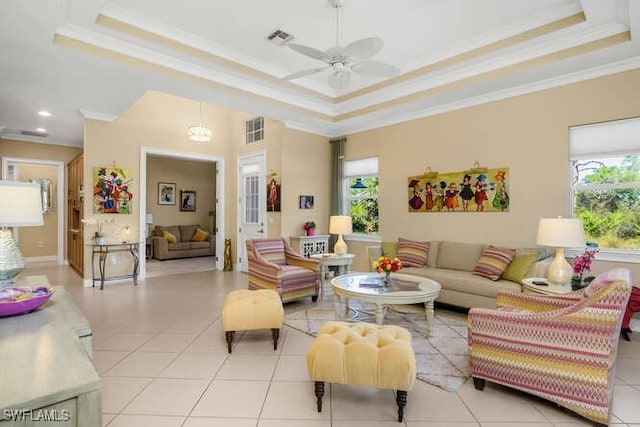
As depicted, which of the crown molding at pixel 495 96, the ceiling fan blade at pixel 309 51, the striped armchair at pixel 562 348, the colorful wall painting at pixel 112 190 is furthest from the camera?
the colorful wall painting at pixel 112 190

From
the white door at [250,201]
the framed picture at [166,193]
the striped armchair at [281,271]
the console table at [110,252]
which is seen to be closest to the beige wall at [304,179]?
the white door at [250,201]

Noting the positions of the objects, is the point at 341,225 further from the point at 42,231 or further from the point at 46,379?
the point at 42,231

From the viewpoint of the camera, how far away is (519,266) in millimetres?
3812

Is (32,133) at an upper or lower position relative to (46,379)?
upper

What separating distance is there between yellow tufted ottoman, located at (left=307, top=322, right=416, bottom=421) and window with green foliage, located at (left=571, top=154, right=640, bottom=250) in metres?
3.28

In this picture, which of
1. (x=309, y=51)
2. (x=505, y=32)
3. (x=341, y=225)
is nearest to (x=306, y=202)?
(x=341, y=225)

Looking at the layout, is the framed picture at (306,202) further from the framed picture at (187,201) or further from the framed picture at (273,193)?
the framed picture at (187,201)

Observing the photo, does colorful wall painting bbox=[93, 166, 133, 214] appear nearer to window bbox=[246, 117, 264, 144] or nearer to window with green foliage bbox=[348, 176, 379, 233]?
window bbox=[246, 117, 264, 144]

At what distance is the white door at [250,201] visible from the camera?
6551mm

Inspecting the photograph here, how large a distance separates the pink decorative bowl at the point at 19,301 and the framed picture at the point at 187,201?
28.6 feet

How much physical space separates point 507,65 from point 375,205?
10.1 ft

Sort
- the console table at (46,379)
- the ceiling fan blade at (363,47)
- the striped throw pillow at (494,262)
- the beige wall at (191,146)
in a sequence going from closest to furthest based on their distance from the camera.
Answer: the console table at (46,379) → the ceiling fan blade at (363,47) → the striped throw pillow at (494,262) → the beige wall at (191,146)

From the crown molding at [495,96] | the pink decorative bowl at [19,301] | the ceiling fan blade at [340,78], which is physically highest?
the crown molding at [495,96]

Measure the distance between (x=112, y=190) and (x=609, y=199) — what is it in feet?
24.0
